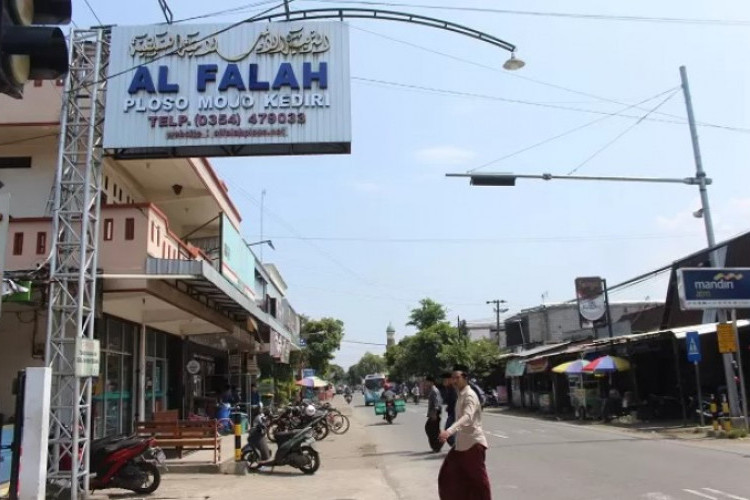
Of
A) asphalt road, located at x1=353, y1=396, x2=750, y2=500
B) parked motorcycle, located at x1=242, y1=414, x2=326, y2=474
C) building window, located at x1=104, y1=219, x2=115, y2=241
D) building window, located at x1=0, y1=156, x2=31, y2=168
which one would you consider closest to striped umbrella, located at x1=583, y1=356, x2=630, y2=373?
asphalt road, located at x1=353, y1=396, x2=750, y2=500

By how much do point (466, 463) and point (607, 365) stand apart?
19.5 metres

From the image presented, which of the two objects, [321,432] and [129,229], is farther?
[321,432]

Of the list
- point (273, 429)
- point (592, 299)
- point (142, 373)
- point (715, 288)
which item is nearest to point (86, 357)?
point (142, 373)

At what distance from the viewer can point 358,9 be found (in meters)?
10.9

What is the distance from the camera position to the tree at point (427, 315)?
72875 millimetres

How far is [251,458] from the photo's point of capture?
14.7 meters

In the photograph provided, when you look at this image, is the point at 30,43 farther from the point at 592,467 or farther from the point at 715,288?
the point at 715,288

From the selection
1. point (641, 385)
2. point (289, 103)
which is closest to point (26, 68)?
point (289, 103)

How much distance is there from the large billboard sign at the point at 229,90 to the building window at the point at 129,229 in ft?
4.13

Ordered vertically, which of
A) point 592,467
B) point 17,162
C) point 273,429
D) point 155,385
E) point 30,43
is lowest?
point 592,467

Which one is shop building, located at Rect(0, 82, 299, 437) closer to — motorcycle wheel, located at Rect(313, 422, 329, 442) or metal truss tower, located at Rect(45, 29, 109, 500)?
metal truss tower, located at Rect(45, 29, 109, 500)

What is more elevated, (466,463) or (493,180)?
(493,180)

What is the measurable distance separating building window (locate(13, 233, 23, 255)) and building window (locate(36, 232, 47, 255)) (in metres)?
0.30

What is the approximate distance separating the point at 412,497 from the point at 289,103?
7161mm
